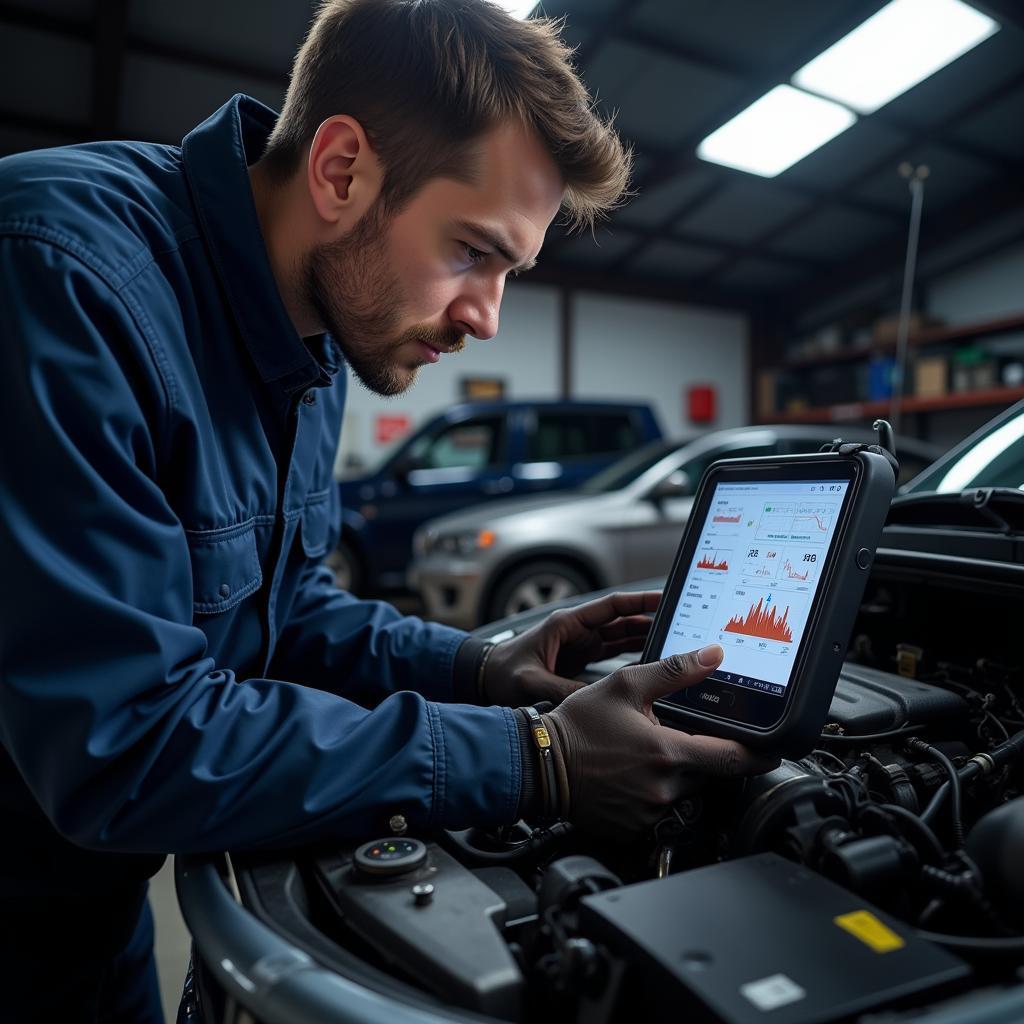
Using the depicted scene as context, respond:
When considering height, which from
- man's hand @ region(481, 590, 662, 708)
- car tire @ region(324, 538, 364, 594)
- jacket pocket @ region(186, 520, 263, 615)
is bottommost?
car tire @ region(324, 538, 364, 594)

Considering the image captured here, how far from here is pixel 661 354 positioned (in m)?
9.77

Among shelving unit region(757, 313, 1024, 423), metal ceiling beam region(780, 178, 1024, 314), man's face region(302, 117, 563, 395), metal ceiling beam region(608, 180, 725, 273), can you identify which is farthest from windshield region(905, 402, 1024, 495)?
metal ceiling beam region(780, 178, 1024, 314)

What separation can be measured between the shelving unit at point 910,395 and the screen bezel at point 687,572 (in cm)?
738

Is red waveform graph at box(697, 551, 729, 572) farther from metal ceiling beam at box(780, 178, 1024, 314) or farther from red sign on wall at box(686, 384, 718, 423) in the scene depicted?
red sign on wall at box(686, 384, 718, 423)

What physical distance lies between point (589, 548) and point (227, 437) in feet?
11.7

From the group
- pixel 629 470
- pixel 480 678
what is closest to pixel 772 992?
pixel 480 678

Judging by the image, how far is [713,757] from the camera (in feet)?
2.56

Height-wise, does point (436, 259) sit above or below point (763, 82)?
below

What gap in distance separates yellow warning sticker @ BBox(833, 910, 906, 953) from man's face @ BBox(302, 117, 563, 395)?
2.64 feet

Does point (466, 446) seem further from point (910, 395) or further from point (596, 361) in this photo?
point (910, 395)

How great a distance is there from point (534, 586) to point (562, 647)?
10.8 feet

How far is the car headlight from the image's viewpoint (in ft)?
14.3

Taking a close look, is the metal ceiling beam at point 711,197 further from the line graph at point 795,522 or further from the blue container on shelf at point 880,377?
the line graph at point 795,522

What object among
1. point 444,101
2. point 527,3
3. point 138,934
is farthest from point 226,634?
point 527,3
